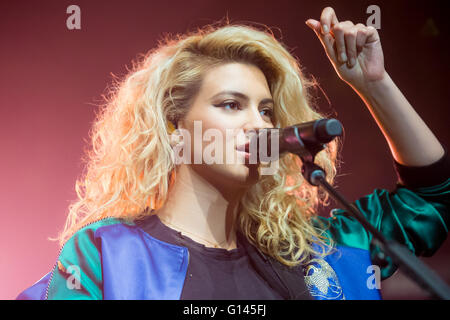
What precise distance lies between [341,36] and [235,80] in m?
0.35

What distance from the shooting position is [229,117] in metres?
1.29

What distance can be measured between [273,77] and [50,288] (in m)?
1.04

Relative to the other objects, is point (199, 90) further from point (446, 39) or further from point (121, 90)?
point (446, 39)

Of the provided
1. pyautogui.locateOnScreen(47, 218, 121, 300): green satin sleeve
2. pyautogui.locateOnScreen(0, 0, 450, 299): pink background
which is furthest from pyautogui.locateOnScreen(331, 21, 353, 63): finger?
pyautogui.locateOnScreen(47, 218, 121, 300): green satin sleeve

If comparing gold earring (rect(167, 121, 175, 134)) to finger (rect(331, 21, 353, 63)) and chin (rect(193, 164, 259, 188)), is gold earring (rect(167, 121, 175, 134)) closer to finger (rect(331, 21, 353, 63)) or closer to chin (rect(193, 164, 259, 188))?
chin (rect(193, 164, 259, 188))

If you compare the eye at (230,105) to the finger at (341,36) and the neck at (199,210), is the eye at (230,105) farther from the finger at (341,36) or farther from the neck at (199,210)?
the finger at (341,36)

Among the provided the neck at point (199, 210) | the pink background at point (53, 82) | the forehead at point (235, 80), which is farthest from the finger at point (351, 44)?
the pink background at point (53, 82)

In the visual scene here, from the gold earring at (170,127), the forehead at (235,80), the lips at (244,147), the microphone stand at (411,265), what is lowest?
the microphone stand at (411,265)

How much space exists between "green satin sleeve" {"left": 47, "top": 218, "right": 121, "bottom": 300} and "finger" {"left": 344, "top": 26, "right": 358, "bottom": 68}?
93 cm

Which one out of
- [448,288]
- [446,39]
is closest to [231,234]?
[448,288]

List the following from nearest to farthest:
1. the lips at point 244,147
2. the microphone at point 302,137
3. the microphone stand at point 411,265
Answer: the microphone stand at point 411,265 → the microphone at point 302,137 → the lips at point 244,147

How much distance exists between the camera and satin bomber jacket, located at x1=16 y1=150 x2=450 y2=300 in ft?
3.65

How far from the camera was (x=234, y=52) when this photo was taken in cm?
148

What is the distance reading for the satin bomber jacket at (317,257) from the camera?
1.11 metres
